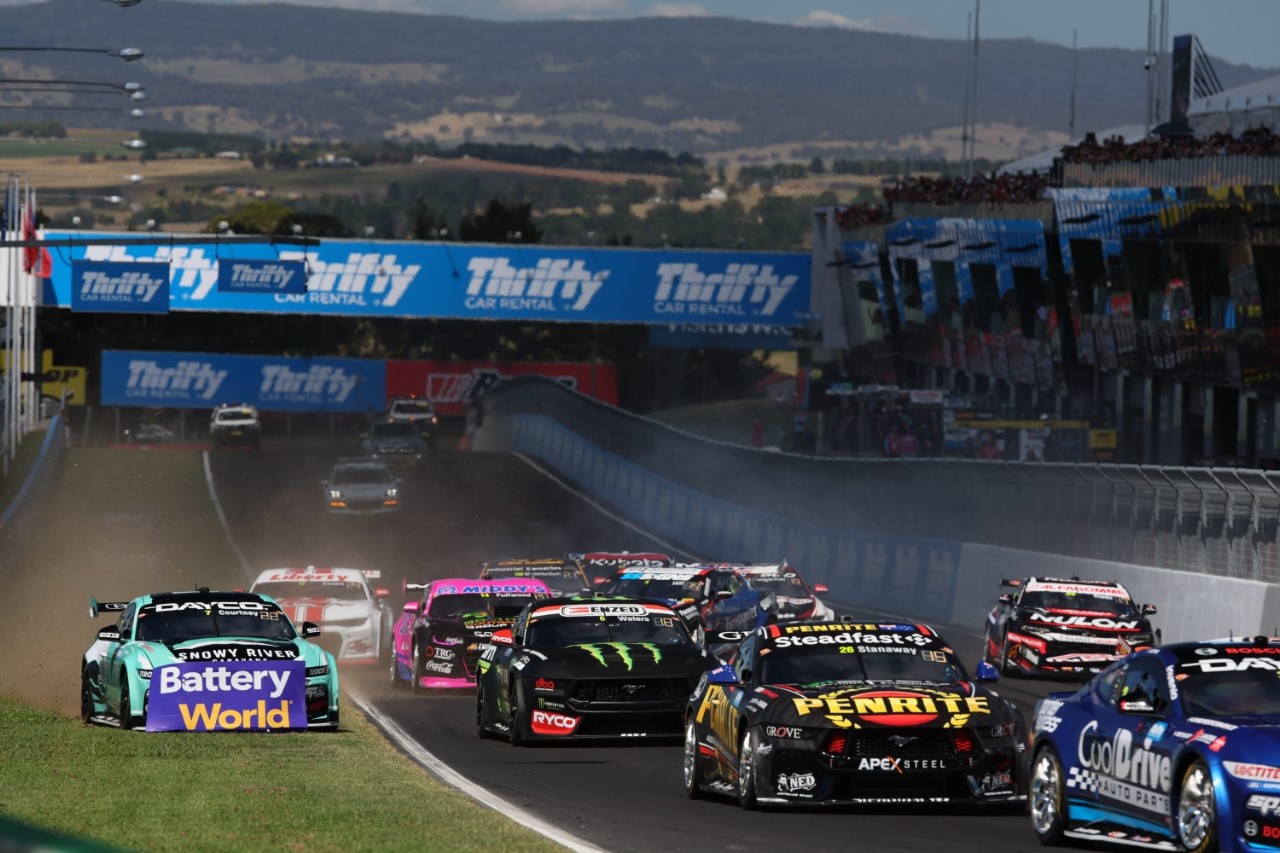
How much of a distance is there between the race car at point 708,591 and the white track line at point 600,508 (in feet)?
67.7

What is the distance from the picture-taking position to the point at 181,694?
60.5 feet

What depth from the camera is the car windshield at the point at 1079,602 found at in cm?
2536

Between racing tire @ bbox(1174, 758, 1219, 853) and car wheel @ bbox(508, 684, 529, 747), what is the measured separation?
838 cm

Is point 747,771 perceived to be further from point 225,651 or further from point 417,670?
point 417,670

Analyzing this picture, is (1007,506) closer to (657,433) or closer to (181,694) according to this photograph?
(181,694)

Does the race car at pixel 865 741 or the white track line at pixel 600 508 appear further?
Answer: the white track line at pixel 600 508

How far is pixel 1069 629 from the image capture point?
986 inches

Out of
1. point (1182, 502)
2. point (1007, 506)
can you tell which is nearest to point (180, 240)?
point (1007, 506)

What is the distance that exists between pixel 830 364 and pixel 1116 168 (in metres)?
41.4

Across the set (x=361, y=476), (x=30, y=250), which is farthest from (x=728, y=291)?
(x=361, y=476)

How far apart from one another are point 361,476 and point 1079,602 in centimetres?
3289

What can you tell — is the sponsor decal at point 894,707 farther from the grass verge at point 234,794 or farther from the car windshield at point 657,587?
the car windshield at point 657,587

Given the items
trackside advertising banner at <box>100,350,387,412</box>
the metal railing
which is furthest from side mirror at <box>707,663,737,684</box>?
trackside advertising banner at <box>100,350,387,412</box>

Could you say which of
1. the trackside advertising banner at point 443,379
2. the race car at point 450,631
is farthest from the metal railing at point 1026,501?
the trackside advertising banner at point 443,379
